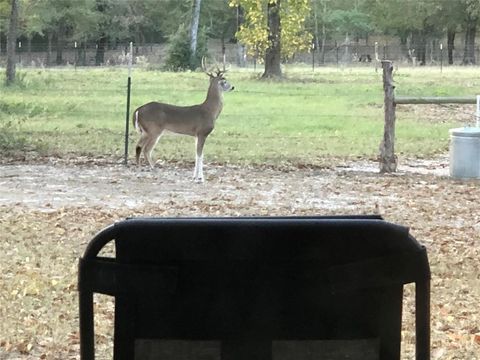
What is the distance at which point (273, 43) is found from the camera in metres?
32.8

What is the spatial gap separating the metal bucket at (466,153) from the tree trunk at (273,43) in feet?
68.5

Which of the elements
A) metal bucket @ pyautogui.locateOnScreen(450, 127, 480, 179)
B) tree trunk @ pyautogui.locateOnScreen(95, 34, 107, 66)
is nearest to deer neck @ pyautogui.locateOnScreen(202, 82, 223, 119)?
metal bucket @ pyautogui.locateOnScreen(450, 127, 480, 179)

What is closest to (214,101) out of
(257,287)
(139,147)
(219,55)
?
(139,147)

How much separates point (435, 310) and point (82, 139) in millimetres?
11029

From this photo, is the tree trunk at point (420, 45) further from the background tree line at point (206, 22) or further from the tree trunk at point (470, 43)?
the tree trunk at point (470, 43)

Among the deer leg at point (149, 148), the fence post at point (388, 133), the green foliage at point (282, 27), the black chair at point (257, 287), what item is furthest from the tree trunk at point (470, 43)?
the black chair at point (257, 287)

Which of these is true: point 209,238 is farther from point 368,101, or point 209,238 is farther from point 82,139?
point 368,101

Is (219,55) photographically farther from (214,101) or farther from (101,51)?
(214,101)

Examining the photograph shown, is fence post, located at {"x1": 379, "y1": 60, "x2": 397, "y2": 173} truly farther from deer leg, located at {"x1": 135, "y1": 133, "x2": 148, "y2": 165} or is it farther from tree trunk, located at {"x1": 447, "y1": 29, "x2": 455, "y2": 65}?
tree trunk, located at {"x1": 447, "y1": 29, "x2": 455, "y2": 65}

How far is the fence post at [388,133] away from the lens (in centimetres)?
1194

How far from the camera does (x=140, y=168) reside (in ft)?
39.8

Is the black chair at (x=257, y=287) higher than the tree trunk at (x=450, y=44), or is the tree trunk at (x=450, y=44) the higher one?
the tree trunk at (x=450, y=44)

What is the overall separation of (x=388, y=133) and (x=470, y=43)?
50908 mm

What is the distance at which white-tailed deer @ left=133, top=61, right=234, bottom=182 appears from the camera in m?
12.3
